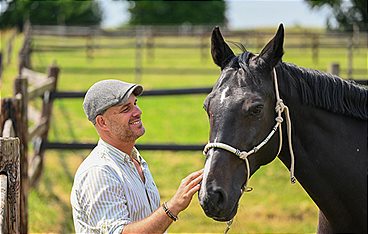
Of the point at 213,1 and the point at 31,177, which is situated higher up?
the point at 213,1

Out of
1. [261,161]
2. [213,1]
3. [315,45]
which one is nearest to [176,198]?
[261,161]

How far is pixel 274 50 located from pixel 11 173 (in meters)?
1.51

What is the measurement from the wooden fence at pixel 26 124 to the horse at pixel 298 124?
2.17 m

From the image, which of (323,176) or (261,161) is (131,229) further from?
(323,176)

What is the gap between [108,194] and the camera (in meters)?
2.82

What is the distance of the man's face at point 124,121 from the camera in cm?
298

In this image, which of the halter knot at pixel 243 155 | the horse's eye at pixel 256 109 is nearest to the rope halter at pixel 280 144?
the halter knot at pixel 243 155

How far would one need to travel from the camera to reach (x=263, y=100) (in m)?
2.71

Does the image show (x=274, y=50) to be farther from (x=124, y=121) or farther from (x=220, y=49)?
(x=124, y=121)

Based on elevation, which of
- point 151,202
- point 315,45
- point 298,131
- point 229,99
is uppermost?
point 229,99

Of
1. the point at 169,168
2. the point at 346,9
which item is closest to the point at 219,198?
the point at 346,9

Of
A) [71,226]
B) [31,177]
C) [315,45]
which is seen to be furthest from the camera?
[315,45]

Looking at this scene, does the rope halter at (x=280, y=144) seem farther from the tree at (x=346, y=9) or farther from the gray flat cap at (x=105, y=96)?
the tree at (x=346, y=9)

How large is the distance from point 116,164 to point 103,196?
19 centimetres
